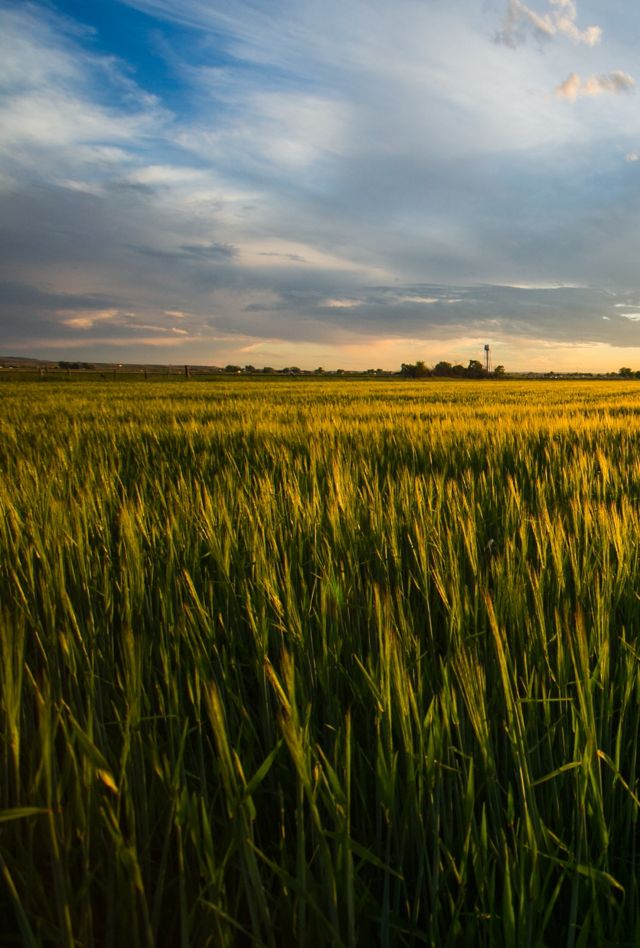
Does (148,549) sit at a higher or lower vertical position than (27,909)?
higher

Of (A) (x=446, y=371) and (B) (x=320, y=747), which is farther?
(A) (x=446, y=371)

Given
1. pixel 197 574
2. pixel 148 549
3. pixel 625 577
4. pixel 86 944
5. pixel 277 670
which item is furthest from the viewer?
pixel 148 549

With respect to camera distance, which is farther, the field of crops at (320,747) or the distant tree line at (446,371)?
the distant tree line at (446,371)

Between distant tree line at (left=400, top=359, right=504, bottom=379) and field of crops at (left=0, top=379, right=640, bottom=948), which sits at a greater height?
distant tree line at (left=400, top=359, right=504, bottom=379)

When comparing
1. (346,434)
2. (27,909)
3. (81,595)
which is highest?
(346,434)

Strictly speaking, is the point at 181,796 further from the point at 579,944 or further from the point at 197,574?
the point at 197,574

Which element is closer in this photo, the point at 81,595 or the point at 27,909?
the point at 27,909

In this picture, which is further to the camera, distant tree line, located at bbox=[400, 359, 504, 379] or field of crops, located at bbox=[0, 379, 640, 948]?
distant tree line, located at bbox=[400, 359, 504, 379]

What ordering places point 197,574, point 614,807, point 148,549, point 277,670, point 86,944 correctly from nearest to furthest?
point 86,944 → point 614,807 → point 277,670 → point 197,574 → point 148,549

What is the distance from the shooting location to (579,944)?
53 cm

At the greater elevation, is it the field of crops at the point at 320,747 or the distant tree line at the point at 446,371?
the distant tree line at the point at 446,371

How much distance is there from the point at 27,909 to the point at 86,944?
11 centimetres

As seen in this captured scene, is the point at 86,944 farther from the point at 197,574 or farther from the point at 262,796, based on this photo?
the point at 197,574

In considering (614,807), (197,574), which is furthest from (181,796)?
(197,574)
